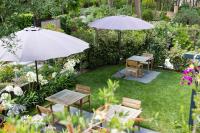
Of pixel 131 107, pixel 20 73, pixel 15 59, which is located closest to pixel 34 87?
pixel 20 73

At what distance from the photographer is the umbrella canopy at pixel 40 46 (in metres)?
7.70

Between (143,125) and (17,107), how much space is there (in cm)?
395

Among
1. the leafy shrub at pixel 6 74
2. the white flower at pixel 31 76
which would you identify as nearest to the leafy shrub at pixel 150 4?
the leafy shrub at pixel 6 74

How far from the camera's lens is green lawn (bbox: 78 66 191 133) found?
27.5 ft

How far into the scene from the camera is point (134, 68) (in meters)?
11.9

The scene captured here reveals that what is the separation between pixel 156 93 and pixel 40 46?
4.96m

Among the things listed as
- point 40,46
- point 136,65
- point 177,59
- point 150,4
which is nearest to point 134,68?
point 136,65

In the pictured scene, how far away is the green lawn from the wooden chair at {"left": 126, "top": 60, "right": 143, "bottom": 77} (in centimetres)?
66

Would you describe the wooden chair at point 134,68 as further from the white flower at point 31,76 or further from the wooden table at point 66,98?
the white flower at point 31,76

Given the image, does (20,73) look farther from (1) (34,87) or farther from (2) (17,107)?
(2) (17,107)

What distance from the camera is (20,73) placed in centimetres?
1061

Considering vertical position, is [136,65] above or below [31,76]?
below

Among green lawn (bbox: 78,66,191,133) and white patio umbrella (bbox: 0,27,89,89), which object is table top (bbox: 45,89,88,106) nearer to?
green lawn (bbox: 78,66,191,133)

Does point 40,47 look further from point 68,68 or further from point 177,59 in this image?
point 177,59
